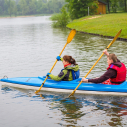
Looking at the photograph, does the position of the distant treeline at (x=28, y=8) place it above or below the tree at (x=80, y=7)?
above

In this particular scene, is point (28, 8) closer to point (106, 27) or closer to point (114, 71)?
point (106, 27)

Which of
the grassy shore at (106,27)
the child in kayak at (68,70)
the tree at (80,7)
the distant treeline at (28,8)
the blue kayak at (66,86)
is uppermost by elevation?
the distant treeline at (28,8)

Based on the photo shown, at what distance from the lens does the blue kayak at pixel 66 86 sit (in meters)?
7.61

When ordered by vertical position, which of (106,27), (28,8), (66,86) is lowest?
(66,86)

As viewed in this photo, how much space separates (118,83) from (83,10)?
43135mm

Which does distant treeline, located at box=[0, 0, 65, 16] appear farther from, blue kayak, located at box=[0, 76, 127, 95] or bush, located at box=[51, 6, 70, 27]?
blue kayak, located at box=[0, 76, 127, 95]

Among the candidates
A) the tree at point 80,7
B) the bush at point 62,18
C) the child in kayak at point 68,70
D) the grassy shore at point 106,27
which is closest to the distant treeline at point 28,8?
the tree at point 80,7

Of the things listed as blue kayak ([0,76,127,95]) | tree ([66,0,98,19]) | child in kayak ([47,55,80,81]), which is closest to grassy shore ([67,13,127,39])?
child in kayak ([47,55,80,81])

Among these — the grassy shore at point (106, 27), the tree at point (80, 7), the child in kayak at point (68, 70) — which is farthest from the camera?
the tree at point (80, 7)

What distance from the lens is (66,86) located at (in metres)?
8.00

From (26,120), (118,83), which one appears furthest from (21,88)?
(118,83)

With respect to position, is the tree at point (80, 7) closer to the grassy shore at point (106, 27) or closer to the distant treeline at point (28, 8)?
the grassy shore at point (106, 27)

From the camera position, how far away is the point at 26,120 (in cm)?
622

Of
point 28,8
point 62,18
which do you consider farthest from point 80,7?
point 28,8
